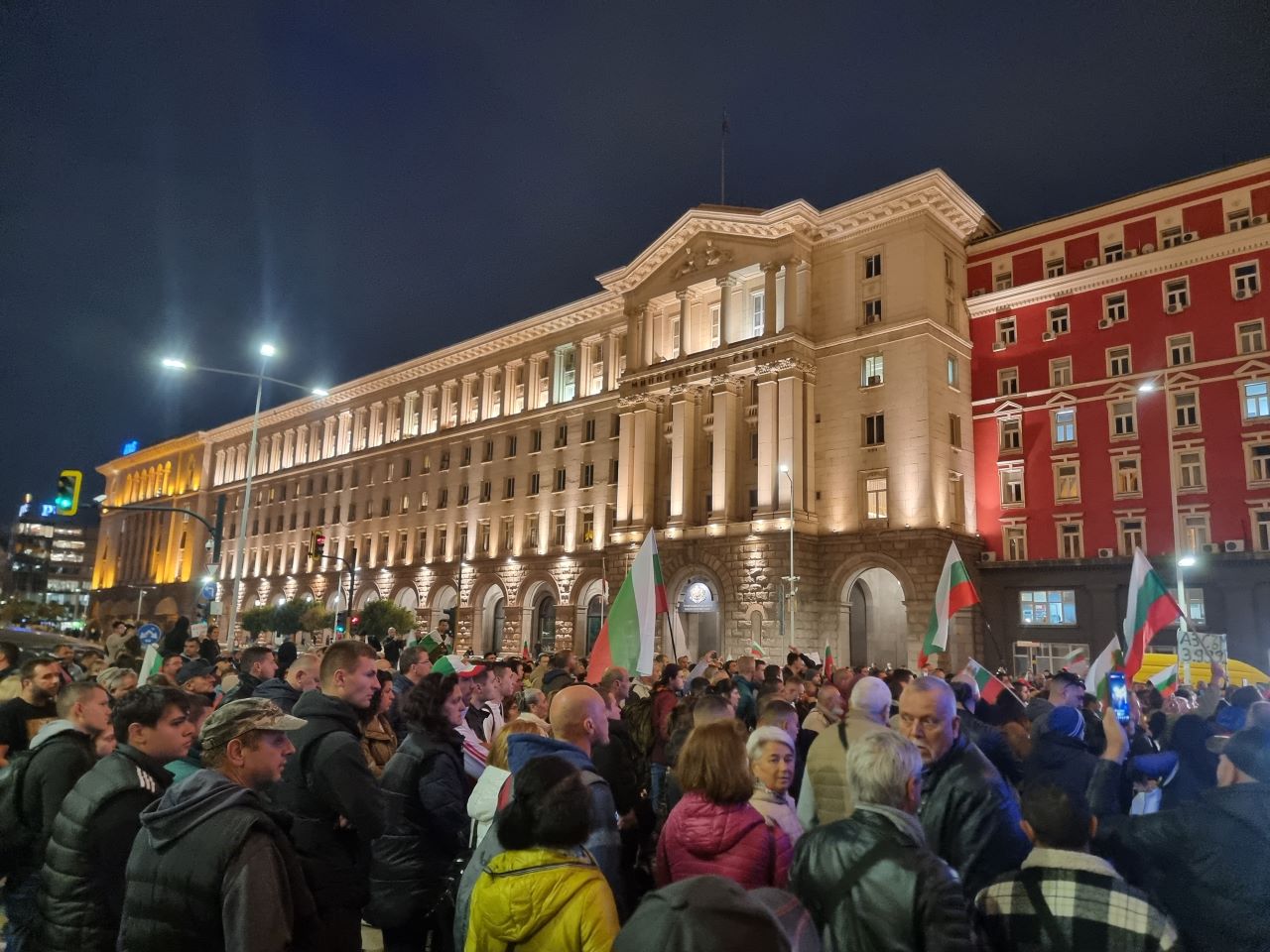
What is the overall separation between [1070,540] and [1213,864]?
31.8 m

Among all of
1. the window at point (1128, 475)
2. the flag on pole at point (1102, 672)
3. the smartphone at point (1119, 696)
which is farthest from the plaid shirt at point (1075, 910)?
the window at point (1128, 475)

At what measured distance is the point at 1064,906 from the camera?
9.67 feet

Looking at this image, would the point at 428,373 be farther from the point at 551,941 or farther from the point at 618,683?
the point at 551,941

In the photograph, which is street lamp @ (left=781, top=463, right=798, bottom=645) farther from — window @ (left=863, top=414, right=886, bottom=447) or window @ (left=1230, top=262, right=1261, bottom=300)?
window @ (left=1230, top=262, right=1261, bottom=300)

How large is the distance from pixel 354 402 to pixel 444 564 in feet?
61.5

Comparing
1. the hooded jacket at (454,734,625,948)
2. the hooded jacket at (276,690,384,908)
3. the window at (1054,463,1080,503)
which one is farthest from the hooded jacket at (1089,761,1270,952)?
the window at (1054,463,1080,503)

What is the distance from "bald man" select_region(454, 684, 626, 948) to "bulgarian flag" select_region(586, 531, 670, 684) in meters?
6.19

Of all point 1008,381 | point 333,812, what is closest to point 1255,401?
point 1008,381

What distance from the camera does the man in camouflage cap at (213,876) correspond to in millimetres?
2873

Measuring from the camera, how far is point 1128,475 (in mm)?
31500

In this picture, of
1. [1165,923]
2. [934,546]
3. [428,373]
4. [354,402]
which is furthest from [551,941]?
[354,402]

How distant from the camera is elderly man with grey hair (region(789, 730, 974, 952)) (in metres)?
2.91

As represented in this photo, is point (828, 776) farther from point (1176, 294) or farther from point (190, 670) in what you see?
point (1176, 294)

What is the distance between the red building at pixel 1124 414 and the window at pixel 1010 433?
6cm
